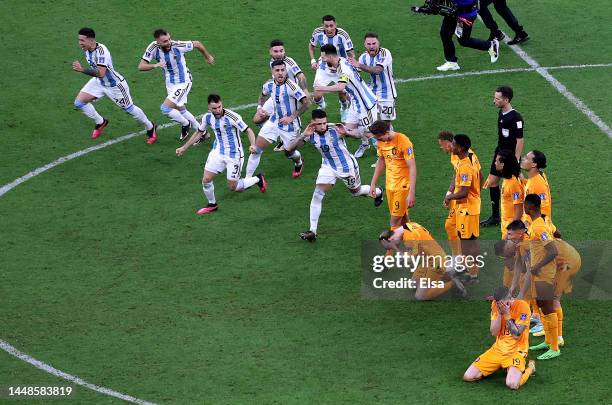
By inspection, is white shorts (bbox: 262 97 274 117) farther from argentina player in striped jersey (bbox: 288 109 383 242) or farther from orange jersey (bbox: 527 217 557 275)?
orange jersey (bbox: 527 217 557 275)

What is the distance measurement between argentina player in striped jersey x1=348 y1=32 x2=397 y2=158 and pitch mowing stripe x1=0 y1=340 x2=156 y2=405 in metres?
7.93

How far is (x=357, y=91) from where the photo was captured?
2109cm

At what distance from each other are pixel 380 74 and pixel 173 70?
3767mm

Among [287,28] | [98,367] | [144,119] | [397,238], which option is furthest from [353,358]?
[287,28]

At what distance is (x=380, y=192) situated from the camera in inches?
767

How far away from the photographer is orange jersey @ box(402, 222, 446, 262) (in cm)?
1703

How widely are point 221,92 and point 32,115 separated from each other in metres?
3.68

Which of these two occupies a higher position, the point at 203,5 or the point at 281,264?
the point at 203,5

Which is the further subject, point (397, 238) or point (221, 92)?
point (221, 92)

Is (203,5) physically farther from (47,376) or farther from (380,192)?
(47,376)

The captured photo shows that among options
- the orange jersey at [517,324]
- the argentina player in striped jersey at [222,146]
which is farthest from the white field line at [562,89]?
the orange jersey at [517,324]

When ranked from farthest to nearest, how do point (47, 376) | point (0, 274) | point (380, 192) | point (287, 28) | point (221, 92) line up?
point (287, 28) < point (221, 92) < point (380, 192) < point (0, 274) < point (47, 376)

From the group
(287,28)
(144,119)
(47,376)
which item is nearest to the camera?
(47,376)

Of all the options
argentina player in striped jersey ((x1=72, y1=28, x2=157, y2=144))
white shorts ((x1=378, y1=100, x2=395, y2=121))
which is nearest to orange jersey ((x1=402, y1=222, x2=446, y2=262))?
white shorts ((x1=378, y1=100, x2=395, y2=121))
